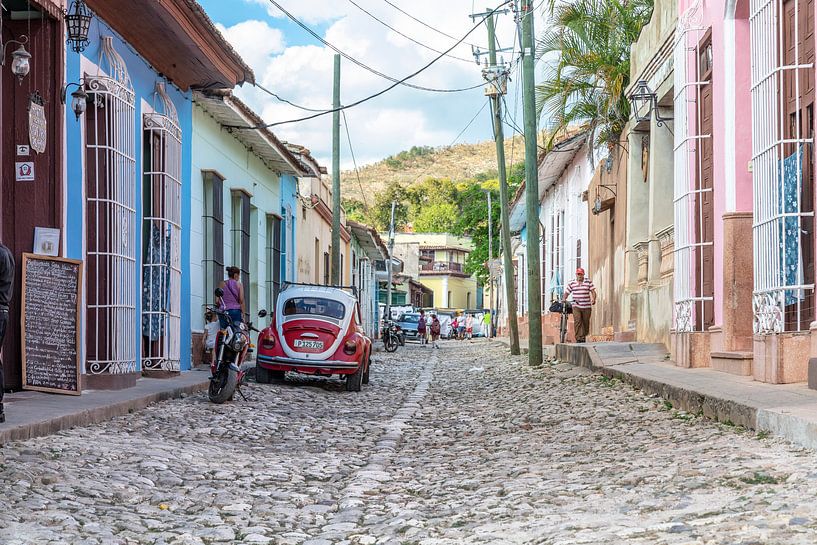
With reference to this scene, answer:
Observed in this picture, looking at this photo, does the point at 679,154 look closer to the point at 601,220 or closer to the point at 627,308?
the point at 627,308

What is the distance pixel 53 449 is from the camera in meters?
7.32

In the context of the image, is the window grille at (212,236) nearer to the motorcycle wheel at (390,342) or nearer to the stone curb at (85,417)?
the stone curb at (85,417)

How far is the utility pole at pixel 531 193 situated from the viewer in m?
20.7

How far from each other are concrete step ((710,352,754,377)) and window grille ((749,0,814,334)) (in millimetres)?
930

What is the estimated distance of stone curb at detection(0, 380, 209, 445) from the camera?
7520mm

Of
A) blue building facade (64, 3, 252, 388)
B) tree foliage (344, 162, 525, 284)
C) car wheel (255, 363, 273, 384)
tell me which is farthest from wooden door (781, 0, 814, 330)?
tree foliage (344, 162, 525, 284)

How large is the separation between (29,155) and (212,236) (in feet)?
25.0

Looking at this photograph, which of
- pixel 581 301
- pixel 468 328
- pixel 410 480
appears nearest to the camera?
pixel 410 480

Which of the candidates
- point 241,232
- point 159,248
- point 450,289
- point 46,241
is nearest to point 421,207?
point 450,289

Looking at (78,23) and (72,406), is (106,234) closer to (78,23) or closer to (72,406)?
(78,23)

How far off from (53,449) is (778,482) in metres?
4.60

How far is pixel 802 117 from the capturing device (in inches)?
409

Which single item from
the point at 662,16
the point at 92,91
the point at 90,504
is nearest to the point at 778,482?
the point at 90,504

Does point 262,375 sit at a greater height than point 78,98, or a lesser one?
lesser
